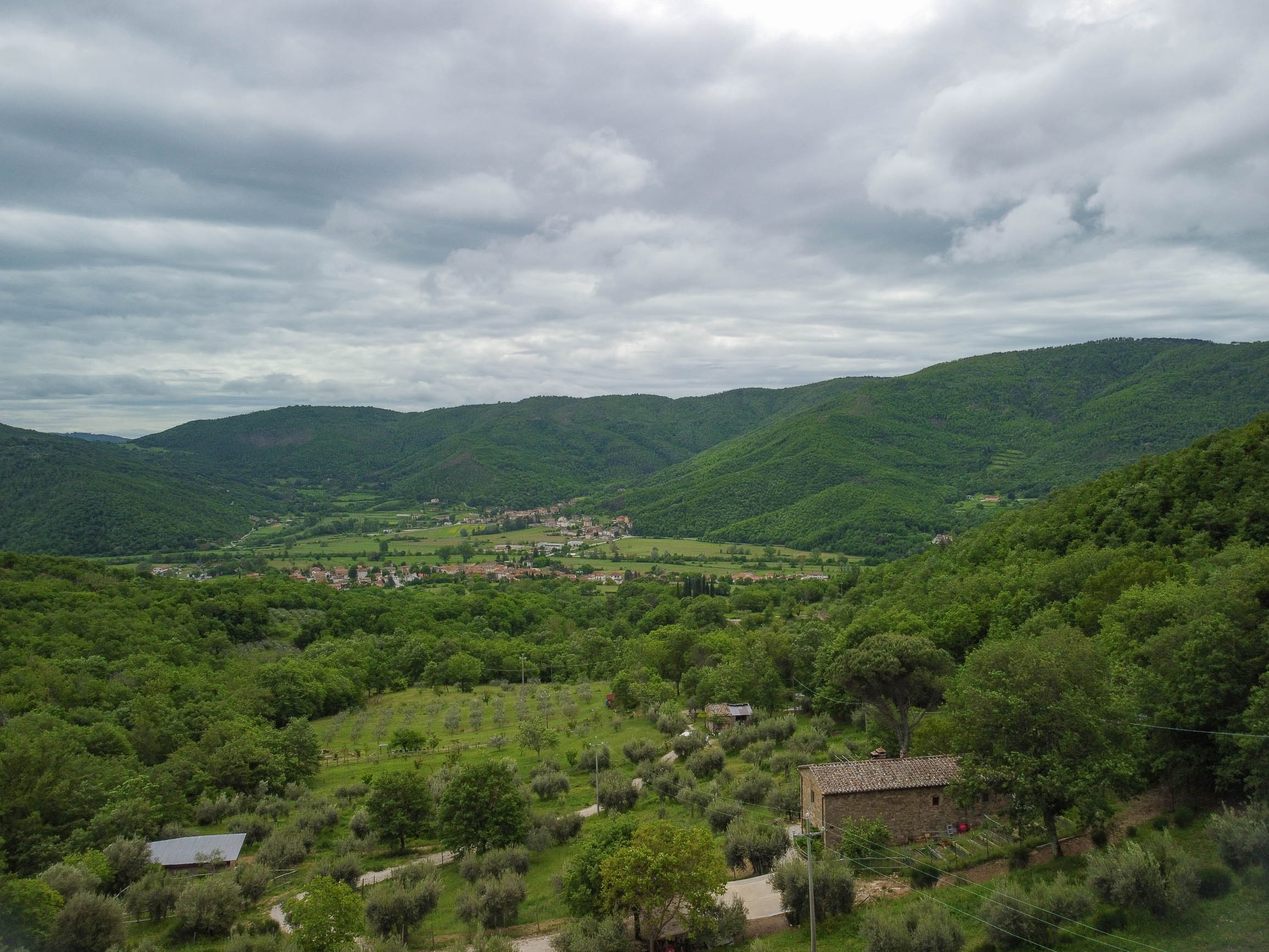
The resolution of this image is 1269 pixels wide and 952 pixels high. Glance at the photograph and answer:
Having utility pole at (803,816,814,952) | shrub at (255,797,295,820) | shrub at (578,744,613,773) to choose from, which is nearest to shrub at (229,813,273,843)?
shrub at (255,797,295,820)

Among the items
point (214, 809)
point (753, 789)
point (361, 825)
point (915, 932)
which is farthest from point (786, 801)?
point (214, 809)

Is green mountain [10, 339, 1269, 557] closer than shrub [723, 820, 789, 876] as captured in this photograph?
No

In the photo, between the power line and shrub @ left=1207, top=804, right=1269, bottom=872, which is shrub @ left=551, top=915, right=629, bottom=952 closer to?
the power line

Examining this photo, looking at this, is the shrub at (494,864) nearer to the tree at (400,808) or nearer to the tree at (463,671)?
the tree at (400,808)

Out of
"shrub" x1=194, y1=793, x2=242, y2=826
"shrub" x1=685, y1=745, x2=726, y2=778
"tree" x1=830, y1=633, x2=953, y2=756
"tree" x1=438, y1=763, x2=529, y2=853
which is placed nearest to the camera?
"tree" x1=438, y1=763, x2=529, y2=853

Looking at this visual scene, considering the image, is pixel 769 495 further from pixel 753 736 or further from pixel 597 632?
pixel 753 736

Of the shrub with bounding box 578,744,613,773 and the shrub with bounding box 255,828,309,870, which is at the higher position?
the shrub with bounding box 255,828,309,870

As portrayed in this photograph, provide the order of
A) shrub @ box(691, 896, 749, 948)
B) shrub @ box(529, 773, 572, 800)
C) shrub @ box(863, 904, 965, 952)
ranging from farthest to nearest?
shrub @ box(529, 773, 572, 800), shrub @ box(691, 896, 749, 948), shrub @ box(863, 904, 965, 952)

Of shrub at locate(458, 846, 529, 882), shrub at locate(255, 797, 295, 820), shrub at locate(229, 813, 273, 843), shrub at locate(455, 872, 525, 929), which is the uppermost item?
shrub at locate(455, 872, 525, 929)
